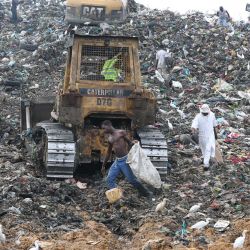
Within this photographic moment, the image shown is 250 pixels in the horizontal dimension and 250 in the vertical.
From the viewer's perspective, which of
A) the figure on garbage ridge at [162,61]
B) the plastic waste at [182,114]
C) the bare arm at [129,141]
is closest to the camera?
the bare arm at [129,141]

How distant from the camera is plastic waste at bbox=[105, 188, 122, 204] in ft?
27.8

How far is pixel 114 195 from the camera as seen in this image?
8.48 m

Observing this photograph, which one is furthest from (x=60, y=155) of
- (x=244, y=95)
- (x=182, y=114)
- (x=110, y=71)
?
(x=244, y=95)

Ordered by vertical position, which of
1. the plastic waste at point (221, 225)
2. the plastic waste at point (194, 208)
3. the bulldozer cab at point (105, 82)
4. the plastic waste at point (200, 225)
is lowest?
the plastic waste at point (194, 208)

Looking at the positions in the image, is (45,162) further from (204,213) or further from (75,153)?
(204,213)

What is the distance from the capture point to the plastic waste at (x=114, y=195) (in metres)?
8.47

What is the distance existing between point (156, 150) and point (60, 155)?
1.25 m

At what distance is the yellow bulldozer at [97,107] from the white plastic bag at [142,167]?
47 cm

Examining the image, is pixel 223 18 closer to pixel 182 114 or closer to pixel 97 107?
pixel 182 114

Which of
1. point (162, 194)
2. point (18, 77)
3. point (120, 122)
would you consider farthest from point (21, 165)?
point (18, 77)

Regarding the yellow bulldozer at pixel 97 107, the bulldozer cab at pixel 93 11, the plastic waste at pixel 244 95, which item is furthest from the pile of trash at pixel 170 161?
the bulldozer cab at pixel 93 11

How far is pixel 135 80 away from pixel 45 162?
1.62m

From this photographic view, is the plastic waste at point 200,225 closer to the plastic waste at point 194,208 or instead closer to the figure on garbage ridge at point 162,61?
the plastic waste at point 194,208

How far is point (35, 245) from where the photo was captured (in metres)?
6.55
